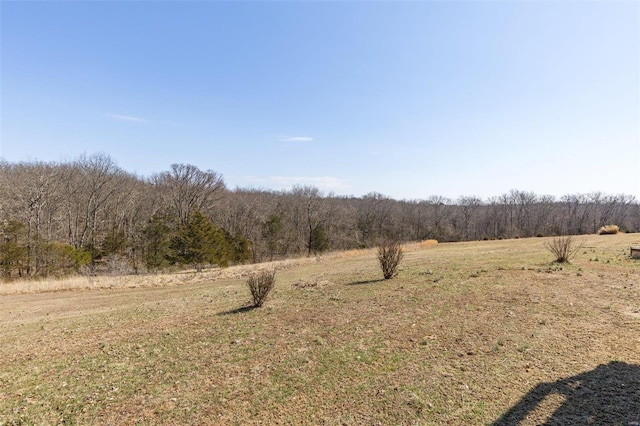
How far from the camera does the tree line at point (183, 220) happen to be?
2748 cm

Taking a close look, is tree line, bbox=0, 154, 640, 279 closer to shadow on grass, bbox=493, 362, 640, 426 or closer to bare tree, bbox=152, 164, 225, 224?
bare tree, bbox=152, 164, 225, 224

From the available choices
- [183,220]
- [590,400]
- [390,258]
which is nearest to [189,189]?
[183,220]

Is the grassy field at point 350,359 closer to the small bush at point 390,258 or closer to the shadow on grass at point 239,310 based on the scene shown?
the shadow on grass at point 239,310

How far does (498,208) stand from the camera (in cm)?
8362

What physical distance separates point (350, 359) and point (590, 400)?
3.21 m

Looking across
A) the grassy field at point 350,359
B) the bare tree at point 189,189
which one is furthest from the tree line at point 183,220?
the grassy field at point 350,359

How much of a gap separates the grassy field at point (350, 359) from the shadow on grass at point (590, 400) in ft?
0.07

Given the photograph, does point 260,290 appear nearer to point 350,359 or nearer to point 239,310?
point 239,310

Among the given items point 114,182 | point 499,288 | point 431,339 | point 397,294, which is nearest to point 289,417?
point 431,339

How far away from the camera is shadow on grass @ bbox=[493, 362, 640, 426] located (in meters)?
3.49

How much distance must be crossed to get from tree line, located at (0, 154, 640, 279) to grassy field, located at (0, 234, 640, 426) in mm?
9683

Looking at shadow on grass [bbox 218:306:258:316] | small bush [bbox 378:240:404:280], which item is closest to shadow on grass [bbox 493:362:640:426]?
shadow on grass [bbox 218:306:258:316]

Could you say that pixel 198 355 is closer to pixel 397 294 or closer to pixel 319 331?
pixel 319 331

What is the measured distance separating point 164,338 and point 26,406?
260 cm
